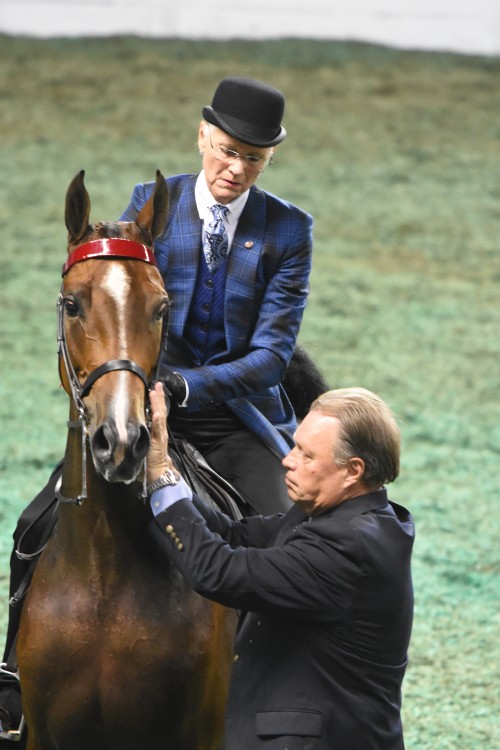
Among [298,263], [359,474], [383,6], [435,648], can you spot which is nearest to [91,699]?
[359,474]

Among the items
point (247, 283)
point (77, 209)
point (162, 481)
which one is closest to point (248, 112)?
point (247, 283)

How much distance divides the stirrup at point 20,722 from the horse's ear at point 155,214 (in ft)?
4.21

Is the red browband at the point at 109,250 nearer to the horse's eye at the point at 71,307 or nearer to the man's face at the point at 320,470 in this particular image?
the horse's eye at the point at 71,307

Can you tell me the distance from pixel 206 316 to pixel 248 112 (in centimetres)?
59

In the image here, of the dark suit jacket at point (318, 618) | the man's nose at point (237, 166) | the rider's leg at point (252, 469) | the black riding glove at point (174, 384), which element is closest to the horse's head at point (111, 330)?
the dark suit jacket at point (318, 618)

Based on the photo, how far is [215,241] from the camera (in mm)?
3766

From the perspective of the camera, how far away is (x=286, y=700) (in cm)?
276

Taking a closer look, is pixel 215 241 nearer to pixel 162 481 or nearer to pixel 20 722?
pixel 162 481

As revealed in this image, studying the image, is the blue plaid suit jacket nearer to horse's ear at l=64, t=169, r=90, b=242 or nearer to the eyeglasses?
the eyeglasses

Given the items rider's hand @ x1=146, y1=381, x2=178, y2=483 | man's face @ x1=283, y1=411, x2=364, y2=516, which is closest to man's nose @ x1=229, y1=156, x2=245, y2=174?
rider's hand @ x1=146, y1=381, x2=178, y2=483

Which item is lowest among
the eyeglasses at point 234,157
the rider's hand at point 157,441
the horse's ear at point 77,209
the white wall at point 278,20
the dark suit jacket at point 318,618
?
the white wall at point 278,20

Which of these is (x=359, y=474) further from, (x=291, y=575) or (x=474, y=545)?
(x=474, y=545)

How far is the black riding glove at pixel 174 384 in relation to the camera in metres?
3.45

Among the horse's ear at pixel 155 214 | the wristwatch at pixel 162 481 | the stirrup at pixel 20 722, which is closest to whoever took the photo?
the wristwatch at pixel 162 481
